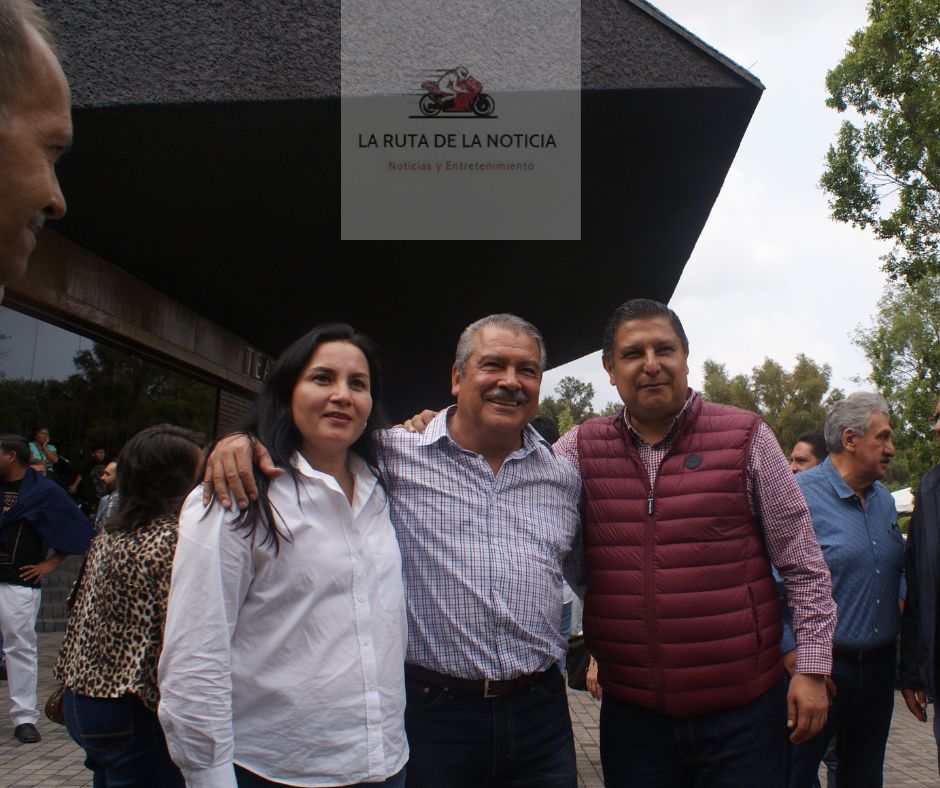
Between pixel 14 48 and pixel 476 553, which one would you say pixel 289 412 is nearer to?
pixel 476 553

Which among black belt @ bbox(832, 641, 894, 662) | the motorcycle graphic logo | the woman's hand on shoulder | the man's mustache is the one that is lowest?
black belt @ bbox(832, 641, 894, 662)

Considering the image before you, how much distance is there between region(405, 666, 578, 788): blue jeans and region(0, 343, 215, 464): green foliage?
9.45m

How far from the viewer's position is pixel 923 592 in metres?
3.54

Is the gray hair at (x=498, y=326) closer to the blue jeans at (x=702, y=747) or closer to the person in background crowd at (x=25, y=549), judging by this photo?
the blue jeans at (x=702, y=747)

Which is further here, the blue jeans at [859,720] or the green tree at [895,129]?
the green tree at [895,129]

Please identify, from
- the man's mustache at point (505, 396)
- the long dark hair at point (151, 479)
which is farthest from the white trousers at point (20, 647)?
the man's mustache at point (505, 396)

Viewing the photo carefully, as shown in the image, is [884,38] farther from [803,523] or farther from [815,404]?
[815,404]

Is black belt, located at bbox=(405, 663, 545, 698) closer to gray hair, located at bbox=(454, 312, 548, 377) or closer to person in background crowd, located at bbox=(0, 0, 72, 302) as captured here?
gray hair, located at bbox=(454, 312, 548, 377)

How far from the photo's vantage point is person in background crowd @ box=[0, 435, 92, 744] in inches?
226

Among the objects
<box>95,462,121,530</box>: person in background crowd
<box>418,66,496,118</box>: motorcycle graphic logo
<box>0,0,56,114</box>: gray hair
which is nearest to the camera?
<box>0,0,56,114</box>: gray hair

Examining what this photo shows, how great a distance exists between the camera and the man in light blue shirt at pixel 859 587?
12.0ft

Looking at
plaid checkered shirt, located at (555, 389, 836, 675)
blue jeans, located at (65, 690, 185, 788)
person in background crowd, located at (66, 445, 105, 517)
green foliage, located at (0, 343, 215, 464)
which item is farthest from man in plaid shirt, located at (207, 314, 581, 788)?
person in background crowd, located at (66, 445, 105, 517)

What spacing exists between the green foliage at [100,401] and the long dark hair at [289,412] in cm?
912

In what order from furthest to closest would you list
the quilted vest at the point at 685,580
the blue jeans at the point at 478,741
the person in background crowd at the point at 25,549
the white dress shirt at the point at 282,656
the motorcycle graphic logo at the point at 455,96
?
the motorcycle graphic logo at the point at 455,96 → the person in background crowd at the point at 25,549 → the quilted vest at the point at 685,580 → the blue jeans at the point at 478,741 → the white dress shirt at the point at 282,656
